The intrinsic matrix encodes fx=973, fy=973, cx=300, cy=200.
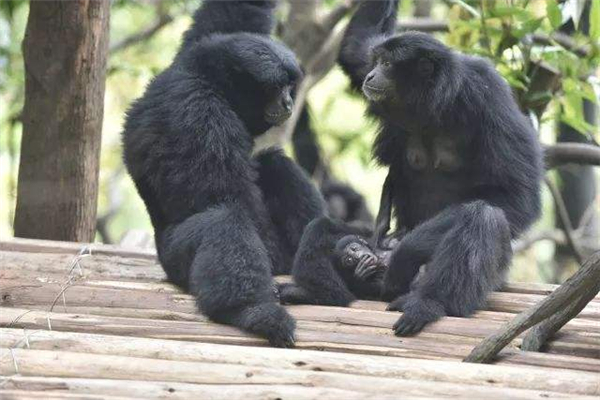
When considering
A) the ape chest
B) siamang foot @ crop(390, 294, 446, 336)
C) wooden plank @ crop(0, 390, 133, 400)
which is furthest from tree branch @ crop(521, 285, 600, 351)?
wooden plank @ crop(0, 390, 133, 400)

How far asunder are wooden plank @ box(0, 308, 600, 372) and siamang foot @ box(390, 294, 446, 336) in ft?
0.23

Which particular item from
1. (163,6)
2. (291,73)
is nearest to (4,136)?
(163,6)

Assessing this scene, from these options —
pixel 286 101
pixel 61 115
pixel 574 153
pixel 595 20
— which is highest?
pixel 595 20

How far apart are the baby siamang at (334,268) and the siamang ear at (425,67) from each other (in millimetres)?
1176

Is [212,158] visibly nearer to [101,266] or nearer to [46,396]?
[101,266]

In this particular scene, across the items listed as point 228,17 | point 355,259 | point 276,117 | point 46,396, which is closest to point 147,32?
point 228,17

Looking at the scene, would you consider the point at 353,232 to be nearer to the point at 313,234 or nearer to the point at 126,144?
the point at 313,234

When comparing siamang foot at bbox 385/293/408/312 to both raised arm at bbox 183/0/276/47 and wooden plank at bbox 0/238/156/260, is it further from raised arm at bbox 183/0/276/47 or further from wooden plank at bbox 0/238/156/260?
raised arm at bbox 183/0/276/47

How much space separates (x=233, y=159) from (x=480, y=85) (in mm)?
1767

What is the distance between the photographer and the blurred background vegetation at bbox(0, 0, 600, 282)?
8.19 meters

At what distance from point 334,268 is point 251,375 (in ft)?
6.78

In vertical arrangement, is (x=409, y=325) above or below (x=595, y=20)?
below

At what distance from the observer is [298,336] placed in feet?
18.0

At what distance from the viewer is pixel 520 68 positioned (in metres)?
8.54
